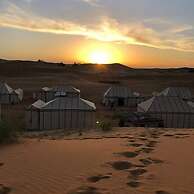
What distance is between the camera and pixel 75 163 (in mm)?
10992

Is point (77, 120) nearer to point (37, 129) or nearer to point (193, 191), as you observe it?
point (37, 129)

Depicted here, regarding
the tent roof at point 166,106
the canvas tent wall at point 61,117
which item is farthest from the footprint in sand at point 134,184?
the tent roof at point 166,106

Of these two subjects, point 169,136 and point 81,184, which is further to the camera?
point 169,136

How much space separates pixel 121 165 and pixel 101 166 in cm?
51

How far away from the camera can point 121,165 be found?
1067cm

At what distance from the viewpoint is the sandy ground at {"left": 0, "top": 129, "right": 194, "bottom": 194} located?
877 cm

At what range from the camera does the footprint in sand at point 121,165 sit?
1042cm

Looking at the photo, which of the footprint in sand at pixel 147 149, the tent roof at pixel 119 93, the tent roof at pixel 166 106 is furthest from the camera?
the tent roof at pixel 119 93

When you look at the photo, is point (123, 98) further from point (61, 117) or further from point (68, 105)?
point (61, 117)

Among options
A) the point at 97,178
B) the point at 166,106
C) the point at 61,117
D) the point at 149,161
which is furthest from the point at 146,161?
the point at 166,106

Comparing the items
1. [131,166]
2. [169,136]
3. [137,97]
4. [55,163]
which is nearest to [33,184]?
[55,163]

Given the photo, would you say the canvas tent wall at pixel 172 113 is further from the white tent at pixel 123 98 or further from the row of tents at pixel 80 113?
the white tent at pixel 123 98

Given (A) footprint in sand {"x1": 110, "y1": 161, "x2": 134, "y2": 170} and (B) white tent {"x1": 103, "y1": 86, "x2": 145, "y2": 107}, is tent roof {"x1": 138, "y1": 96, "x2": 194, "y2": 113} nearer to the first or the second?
(B) white tent {"x1": 103, "y1": 86, "x2": 145, "y2": 107}

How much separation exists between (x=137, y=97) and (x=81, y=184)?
39328 millimetres
